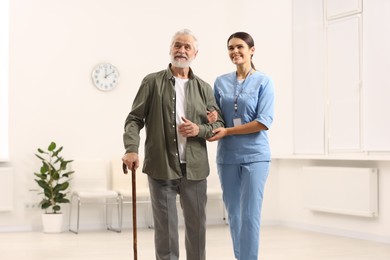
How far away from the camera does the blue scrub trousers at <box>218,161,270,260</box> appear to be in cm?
373

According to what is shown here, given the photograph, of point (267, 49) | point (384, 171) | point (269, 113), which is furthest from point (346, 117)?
point (269, 113)

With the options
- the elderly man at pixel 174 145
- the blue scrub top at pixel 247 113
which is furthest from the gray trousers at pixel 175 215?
the blue scrub top at pixel 247 113

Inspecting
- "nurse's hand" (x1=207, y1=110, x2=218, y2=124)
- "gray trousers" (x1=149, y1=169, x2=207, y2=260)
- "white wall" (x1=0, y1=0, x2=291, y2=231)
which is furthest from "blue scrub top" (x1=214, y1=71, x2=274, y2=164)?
"white wall" (x1=0, y1=0, x2=291, y2=231)

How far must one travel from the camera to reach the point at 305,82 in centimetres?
763

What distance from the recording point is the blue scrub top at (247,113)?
3807 millimetres

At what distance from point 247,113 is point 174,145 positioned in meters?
0.64

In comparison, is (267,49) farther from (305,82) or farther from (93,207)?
(93,207)

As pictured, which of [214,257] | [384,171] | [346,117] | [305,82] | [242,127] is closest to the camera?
[242,127]

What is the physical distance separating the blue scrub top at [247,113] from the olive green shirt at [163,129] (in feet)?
1.27

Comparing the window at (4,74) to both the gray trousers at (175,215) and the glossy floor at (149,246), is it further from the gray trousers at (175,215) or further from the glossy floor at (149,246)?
the gray trousers at (175,215)

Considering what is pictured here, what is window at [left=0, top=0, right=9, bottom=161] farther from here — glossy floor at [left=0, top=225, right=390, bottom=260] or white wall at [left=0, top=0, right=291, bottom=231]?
glossy floor at [left=0, top=225, right=390, bottom=260]

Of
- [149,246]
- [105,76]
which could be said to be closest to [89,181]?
[105,76]

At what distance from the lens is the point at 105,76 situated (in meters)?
7.81

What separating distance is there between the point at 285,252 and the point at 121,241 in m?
1.73
